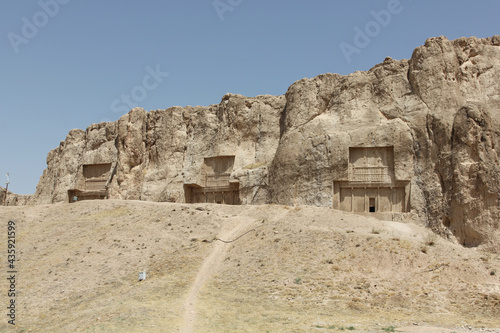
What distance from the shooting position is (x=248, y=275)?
20.7 meters

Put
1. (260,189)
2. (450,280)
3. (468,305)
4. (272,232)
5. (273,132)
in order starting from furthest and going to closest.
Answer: (273,132) → (260,189) → (272,232) → (450,280) → (468,305)

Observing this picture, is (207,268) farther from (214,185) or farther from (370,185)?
(214,185)

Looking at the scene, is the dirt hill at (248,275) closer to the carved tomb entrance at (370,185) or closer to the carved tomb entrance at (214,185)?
the carved tomb entrance at (370,185)

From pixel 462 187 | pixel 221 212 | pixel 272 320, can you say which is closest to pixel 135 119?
pixel 221 212

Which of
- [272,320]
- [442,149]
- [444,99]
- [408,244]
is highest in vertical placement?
[444,99]

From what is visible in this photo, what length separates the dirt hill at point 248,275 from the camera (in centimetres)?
1670

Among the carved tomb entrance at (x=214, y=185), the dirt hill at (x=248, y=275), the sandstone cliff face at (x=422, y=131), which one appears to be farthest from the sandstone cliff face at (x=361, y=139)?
the dirt hill at (x=248, y=275)

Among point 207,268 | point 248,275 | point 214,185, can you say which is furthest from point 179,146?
point 248,275

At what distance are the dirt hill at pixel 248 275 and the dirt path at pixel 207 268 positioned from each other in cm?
4

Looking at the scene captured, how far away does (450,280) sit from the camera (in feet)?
63.5

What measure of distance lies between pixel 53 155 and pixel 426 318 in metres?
41.6

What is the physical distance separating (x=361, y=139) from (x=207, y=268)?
14420mm

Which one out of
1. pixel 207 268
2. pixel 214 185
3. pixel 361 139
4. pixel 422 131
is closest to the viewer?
pixel 207 268

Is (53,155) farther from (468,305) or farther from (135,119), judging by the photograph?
(468,305)
